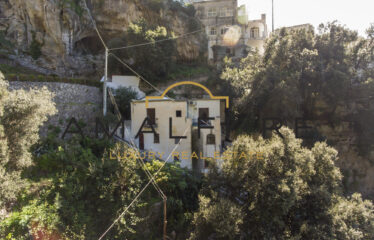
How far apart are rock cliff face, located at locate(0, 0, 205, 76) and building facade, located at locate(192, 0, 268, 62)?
782 cm

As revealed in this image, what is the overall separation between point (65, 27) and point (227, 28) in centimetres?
1741

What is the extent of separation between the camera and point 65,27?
17875 millimetres

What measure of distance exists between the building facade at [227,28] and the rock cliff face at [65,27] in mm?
7825

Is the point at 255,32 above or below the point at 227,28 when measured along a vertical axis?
above

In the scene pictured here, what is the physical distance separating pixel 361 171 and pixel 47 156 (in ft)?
67.1

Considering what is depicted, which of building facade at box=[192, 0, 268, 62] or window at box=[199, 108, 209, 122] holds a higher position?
building facade at box=[192, 0, 268, 62]

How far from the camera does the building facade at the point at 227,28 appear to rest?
27125mm

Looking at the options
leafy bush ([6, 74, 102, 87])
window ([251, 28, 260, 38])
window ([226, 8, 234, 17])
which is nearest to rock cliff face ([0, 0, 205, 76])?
leafy bush ([6, 74, 102, 87])

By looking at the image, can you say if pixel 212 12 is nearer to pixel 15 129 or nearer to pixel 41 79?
pixel 41 79

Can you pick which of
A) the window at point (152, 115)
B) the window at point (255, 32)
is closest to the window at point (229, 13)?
the window at point (255, 32)

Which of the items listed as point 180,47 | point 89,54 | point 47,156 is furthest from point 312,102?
point 89,54

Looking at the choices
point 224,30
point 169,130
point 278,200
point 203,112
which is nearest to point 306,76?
point 203,112

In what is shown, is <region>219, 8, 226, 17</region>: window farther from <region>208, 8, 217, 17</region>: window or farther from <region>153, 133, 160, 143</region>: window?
<region>153, 133, 160, 143</region>: window

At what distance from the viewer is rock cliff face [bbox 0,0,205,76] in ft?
55.5
